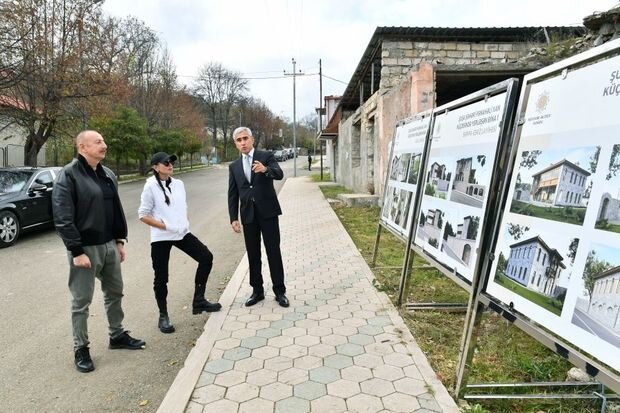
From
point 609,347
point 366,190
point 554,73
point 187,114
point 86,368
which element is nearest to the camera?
point 609,347

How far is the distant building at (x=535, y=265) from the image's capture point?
235 cm

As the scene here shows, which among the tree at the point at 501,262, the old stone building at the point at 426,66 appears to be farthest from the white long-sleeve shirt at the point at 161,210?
the old stone building at the point at 426,66

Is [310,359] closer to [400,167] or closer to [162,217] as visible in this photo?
[162,217]

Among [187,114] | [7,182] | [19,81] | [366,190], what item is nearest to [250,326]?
[7,182]

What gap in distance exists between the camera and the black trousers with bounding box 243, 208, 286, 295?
4.92 m

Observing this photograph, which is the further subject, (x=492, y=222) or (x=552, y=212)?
(x=492, y=222)

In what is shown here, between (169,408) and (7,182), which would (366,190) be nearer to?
(7,182)

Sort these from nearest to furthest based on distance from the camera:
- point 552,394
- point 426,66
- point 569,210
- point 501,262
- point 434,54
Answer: point 569,210, point 501,262, point 552,394, point 426,66, point 434,54

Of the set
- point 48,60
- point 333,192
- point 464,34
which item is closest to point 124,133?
point 48,60

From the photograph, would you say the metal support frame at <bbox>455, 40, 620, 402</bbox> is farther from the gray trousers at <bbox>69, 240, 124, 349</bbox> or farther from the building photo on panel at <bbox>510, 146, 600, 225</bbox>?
the gray trousers at <bbox>69, 240, 124, 349</bbox>

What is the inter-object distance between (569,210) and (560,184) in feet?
0.55

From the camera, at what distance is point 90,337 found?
4328mm

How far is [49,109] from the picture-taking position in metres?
17.4

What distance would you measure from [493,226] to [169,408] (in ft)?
8.33
